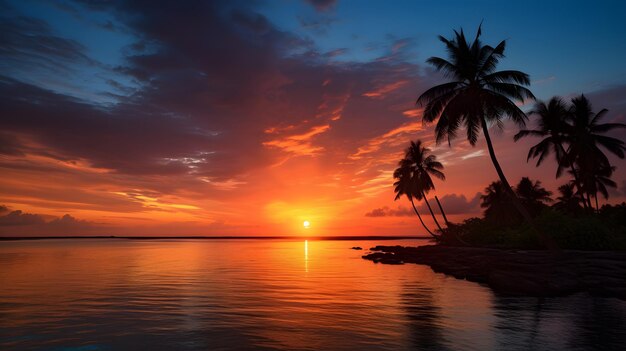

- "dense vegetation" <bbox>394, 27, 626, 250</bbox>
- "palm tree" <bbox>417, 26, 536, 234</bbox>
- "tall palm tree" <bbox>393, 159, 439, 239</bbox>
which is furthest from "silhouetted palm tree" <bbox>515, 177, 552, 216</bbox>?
"palm tree" <bbox>417, 26, 536, 234</bbox>

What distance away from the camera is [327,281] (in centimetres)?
2734

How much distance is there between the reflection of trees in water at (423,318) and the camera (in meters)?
10.9

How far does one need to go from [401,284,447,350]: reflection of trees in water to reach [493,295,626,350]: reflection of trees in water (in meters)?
1.78

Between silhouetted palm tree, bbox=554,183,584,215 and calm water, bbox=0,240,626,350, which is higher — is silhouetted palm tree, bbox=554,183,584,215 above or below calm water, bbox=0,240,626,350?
above

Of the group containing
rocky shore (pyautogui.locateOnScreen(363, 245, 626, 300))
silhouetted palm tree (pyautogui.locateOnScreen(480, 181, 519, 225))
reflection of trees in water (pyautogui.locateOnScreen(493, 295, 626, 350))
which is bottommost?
reflection of trees in water (pyautogui.locateOnScreen(493, 295, 626, 350))

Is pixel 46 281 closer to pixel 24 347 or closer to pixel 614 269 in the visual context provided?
pixel 24 347

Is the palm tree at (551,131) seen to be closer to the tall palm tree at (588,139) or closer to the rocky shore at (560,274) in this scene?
the tall palm tree at (588,139)

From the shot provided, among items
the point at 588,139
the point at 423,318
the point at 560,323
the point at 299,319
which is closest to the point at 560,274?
the point at 560,323

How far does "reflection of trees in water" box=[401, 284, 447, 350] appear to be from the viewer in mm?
10881

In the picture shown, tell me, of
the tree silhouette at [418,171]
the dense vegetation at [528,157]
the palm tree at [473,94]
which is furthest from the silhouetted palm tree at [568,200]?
the palm tree at [473,94]

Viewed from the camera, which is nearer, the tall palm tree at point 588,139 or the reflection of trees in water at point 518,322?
the reflection of trees in water at point 518,322

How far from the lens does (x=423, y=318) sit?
560 inches

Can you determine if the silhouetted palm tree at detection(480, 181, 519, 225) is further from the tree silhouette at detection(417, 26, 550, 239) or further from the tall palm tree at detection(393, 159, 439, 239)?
the tree silhouette at detection(417, 26, 550, 239)

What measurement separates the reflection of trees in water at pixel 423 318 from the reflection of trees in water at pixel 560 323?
5.85 ft
